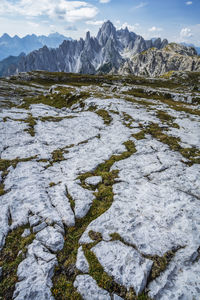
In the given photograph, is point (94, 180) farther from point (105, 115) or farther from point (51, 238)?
point (105, 115)

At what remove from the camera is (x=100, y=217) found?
959 centimetres

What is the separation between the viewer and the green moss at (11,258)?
21.7 ft

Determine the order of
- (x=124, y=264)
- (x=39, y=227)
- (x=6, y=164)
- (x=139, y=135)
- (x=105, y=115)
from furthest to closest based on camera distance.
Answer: (x=105, y=115), (x=139, y=135), (x=6, y=164), (x=39, y=227), (x=124, y=264)

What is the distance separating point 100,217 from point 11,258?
522 cm

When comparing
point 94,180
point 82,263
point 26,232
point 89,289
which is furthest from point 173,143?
point 26,232

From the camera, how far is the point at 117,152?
1734cm

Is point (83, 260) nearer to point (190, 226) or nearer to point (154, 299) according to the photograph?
point (154, 299)

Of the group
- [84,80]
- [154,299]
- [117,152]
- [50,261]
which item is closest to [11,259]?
[50,261]

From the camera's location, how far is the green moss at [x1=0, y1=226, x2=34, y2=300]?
662 cm

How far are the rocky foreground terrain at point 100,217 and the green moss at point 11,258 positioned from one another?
0.14 ft

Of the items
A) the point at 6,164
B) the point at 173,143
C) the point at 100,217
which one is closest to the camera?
the point at 100,217

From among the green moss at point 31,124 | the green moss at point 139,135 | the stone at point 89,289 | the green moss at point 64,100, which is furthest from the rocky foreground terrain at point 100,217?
the green moss at point 64,100

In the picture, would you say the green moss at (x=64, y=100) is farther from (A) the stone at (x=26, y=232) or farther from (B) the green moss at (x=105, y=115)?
(A) the stone at (x=26, y=232)

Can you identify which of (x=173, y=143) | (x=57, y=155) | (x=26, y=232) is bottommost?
(x=26, y=232)
